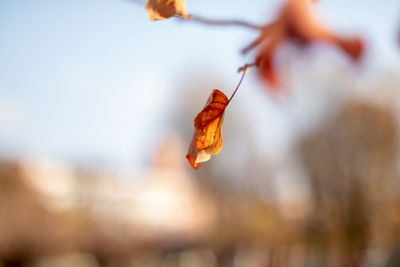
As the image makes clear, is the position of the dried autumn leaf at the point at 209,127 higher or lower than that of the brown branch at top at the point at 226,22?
lower

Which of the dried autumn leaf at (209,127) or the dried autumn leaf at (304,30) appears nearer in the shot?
the dried autumn leaf at (209,127)

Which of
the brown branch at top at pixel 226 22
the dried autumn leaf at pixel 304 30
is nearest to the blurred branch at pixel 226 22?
the brown branch at top at pixel 226 22

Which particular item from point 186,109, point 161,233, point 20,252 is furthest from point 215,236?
point 20,252

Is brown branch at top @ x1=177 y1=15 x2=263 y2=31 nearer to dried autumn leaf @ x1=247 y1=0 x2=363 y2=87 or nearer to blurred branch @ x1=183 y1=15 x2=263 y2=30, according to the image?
blurred branch @ x1=183 y1=15 x2=263 y2=30

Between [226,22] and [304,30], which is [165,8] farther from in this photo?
[304,30]

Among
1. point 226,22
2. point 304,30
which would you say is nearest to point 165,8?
point 226,22

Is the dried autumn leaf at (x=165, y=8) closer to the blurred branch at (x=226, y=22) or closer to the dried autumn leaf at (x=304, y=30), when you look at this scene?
the blurred branch at (x=226, y=22)

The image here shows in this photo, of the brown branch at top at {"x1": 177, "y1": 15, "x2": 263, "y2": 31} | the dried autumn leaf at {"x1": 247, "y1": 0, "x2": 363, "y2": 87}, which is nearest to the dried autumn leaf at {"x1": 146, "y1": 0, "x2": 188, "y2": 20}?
the brown branch at top at {"x1": 177, "y1": 15, "x2": 263, "y2": 31}

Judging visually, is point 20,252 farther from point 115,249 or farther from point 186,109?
point 186,109
